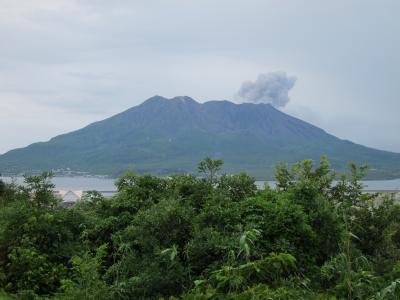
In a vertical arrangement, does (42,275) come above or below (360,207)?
below

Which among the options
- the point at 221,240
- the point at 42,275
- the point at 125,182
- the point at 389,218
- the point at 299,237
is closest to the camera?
the point at 221,240

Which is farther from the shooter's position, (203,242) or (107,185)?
(107,185)

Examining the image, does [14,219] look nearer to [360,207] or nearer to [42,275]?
[42,275]

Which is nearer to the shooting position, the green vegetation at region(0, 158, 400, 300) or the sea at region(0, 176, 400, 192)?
the green vegetation at region(0, 158, 400, 300)

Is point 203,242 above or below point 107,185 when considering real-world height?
above

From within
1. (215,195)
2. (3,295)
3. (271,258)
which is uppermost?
(215,195)

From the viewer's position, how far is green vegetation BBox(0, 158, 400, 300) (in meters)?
5.72

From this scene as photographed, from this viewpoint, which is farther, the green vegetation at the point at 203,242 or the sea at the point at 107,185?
the sea at the point at 107,185

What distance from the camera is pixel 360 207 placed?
9617 mm

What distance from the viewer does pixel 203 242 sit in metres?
6.68

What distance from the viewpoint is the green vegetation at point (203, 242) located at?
18.8 ft

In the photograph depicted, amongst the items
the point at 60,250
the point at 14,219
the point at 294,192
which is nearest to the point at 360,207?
the point at 294,192

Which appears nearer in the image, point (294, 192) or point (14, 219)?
point (294, 192)

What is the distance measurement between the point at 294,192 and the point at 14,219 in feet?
15.1
